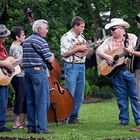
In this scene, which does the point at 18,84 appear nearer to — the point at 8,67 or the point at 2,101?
the point at 2,101

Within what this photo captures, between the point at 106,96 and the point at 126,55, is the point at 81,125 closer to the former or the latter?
the point at 126,55

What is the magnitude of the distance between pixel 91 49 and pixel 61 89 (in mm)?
1217

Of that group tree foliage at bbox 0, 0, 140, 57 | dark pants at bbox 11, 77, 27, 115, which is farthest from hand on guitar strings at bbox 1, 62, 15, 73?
tree foliage at bbox 0, 0, 140, 57

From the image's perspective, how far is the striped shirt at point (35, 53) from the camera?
10.1 m

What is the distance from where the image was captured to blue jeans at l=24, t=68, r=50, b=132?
1015cm

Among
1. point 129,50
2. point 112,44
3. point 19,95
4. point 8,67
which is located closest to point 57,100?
point 19,95

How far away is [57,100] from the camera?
11.2m

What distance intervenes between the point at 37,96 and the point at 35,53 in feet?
2.46

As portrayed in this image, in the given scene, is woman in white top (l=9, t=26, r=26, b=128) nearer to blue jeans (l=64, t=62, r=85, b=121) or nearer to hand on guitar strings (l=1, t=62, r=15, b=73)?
hand on guitar strings (l=1, t=62, r=15, b=73)

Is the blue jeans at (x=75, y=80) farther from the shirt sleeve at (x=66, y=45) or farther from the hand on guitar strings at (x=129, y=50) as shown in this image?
the hand on guitar strings at (x=129, y=50)

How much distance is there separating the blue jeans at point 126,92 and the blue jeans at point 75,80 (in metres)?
0.88

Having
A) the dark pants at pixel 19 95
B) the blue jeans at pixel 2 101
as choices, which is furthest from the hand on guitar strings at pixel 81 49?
the blue jeans at pixel 2 101

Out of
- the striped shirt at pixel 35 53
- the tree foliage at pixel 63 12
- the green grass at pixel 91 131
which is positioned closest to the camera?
the green grass at pixel 91 131

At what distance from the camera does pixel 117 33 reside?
11.3 meters
